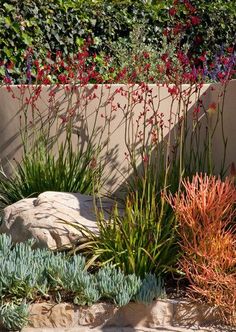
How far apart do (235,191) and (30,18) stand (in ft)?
11.9

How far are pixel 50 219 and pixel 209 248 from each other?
1223 mm

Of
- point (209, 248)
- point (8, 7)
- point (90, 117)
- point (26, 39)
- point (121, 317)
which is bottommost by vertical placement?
A: point (121, 317)

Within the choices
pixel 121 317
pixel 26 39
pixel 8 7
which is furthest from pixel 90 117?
pixel 121 317

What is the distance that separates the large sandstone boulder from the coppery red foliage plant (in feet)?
2.71

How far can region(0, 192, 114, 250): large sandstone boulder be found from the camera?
548 cm

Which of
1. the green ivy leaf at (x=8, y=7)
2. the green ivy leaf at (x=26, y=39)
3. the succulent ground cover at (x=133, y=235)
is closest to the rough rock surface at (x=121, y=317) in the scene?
the succulent ground cover at (x=133, y=235)

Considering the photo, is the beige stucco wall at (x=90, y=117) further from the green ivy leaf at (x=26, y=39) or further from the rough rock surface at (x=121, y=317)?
the rough rock surface at (x=121, y=317)

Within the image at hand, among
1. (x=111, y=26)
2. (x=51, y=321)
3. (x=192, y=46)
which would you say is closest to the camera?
(x=51, y=321)

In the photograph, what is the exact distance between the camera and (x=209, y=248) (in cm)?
503

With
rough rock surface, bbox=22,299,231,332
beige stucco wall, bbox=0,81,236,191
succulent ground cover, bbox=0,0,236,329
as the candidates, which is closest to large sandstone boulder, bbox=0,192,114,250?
succulent ground cover, bbox=0,0,236,329

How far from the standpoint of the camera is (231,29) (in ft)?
33.2

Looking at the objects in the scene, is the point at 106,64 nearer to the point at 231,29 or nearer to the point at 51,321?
the point at 231,29

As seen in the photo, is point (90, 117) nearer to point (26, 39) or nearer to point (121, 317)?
point (26, 39)

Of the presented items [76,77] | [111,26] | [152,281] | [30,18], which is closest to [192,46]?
[111,26]
